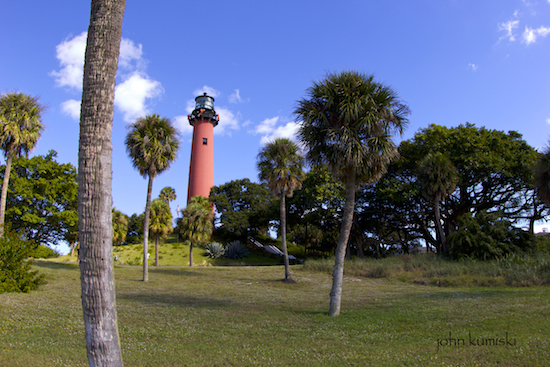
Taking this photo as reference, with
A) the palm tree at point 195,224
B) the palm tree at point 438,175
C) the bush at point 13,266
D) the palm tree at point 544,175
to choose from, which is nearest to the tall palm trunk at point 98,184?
the bush at point 13,266

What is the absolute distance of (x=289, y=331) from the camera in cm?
857

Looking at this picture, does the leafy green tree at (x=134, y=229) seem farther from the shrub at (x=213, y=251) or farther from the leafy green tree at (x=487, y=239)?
the leafy green tree at (x=487, y=239)

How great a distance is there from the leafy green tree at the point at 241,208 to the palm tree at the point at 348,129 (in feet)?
107

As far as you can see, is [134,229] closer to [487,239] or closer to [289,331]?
[487,239]

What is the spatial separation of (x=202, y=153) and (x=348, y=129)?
40356mm

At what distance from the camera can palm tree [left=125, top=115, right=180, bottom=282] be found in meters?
20.4

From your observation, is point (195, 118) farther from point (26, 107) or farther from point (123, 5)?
point (123, 5)

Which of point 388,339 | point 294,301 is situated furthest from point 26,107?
point 388,339

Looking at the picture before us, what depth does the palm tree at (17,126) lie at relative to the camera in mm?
18734

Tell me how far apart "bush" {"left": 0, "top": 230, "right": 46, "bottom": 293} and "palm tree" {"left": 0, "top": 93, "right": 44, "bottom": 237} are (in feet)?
21.2

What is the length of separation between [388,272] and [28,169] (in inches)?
1185

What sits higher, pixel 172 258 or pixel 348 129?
pixel 348 129

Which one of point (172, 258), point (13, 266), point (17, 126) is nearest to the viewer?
point (13, 266)

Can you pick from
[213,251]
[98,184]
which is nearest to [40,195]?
[213,251]
